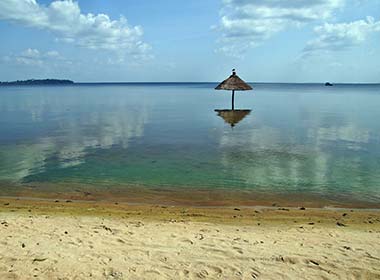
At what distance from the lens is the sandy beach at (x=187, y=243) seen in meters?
5.67

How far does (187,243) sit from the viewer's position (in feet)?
22.2

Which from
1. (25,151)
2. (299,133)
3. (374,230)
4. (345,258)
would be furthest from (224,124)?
(345,258)

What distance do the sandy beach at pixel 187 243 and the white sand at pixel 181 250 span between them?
2 centimetres

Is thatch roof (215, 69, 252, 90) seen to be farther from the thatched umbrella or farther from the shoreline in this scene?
the shoreline

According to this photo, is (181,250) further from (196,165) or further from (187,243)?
(196,165)

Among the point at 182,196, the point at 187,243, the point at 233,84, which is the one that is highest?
the point at 233,84

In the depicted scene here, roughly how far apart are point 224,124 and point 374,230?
20.4m

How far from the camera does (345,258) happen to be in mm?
6145

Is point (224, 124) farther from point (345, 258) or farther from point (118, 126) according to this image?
point (345, 258)

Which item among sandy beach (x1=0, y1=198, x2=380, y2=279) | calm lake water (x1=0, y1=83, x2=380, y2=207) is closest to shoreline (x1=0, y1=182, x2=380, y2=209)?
calm lake water (x1=0, y1=83, x2=380, y2=207)

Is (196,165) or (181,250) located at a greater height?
(181,250)

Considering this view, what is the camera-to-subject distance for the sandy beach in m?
5.67

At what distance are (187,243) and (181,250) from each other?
34 cm

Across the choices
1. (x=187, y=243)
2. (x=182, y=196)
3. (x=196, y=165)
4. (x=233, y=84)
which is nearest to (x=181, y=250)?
(x=187, y=243)
